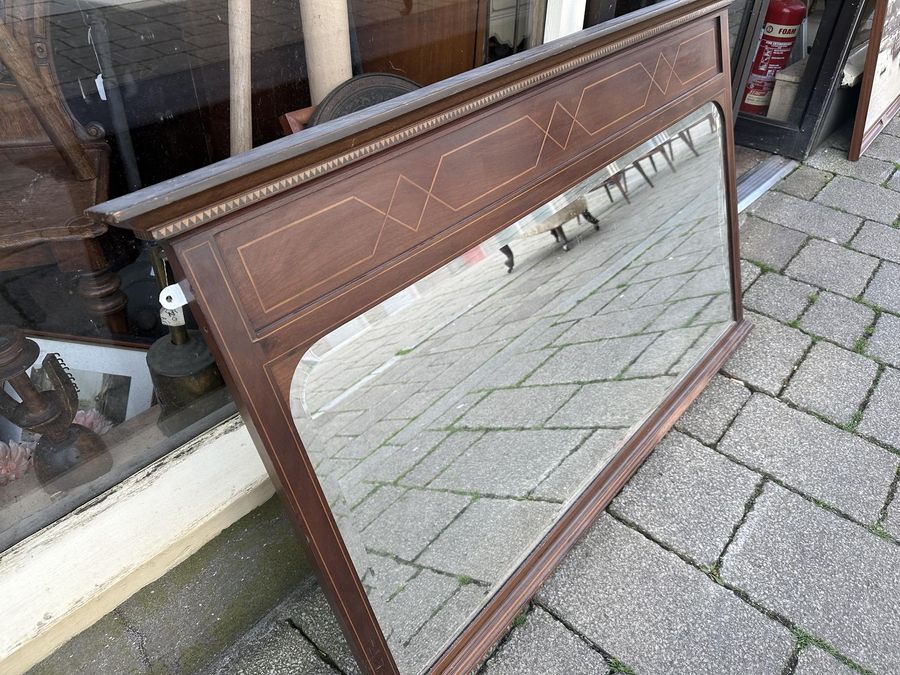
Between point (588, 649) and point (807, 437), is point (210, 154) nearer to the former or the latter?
point (588, 649)

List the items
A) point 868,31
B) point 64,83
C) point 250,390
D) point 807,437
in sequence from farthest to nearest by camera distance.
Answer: point 868,31 → point 807,437 → point 64,83 → point 250,390

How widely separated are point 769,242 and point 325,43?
6.18 feet

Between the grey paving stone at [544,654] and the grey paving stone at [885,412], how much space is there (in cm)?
98

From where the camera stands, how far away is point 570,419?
1331 mm

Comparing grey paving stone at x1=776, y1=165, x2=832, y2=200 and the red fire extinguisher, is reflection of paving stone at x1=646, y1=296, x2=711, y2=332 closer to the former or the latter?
grey paving stone at x1=776, y1=165, x2=832, y2=200

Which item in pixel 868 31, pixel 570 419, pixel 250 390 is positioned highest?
pixel 250 390

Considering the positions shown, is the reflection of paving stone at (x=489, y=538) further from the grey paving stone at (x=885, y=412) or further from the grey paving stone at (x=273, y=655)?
the grey paving stone at (x=885, y=412)

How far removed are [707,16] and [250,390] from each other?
126 centimetres

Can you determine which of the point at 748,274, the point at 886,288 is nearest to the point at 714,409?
the point at 748,274

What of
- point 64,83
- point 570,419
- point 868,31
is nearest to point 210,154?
point 64,83

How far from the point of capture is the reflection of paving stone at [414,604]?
979 mm

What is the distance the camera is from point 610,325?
1.39 meters

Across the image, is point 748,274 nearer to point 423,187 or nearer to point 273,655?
point 423,187

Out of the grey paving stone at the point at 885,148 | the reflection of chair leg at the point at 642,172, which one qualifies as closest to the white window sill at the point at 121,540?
the reflection of chair leg at the point at 642,172
